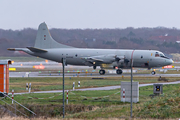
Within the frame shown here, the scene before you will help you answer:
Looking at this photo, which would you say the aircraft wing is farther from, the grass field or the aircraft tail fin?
the grass field

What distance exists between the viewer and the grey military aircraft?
48.6 metres

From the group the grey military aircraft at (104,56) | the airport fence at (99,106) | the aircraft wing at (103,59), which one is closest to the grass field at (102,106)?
the airport fence at (99,106)

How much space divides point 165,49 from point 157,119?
90.7 m

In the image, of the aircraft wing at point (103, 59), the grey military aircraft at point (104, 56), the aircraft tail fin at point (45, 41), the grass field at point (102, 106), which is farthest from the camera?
the aircraft tail fin at point (45, 41)

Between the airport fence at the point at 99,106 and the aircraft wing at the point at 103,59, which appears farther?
the aircraft wing at the point at 103,59

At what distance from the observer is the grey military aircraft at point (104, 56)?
159 feet

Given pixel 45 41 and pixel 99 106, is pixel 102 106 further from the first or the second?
pixel 45 41

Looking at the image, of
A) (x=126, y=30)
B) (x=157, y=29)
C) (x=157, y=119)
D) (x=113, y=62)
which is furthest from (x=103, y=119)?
(x=157, y=29)

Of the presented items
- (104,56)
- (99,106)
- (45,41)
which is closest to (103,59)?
(104,56)

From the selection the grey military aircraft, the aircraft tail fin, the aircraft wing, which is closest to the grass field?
the aircraft wing

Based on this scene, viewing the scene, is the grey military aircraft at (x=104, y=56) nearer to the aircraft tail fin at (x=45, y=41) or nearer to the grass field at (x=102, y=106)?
the aircraft tail fin at (x=45, y=41)

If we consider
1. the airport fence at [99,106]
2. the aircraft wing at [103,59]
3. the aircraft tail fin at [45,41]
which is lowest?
the airport fence at [99,106]

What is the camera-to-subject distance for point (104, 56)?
49.5m

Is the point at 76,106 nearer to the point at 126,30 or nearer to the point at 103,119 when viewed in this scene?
the point at 103,119
